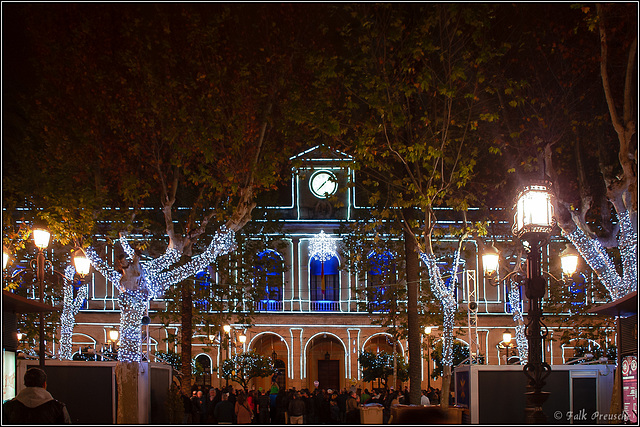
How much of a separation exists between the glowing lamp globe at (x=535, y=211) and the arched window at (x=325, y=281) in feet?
116

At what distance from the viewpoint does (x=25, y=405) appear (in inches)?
315

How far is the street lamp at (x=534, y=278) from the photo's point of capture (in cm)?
921

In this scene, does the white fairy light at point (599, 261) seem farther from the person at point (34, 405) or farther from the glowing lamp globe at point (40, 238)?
the person at point (34, 405)

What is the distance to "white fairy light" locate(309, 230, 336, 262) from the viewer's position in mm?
44906

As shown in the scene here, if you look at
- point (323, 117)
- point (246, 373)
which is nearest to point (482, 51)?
point (323, 117)

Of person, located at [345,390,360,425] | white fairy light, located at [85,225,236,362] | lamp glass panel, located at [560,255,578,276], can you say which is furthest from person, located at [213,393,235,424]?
lamp glass panel, located at [560,255,578,276]

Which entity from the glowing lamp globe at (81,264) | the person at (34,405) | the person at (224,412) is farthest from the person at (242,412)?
the person at (34,405)

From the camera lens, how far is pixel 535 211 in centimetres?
992

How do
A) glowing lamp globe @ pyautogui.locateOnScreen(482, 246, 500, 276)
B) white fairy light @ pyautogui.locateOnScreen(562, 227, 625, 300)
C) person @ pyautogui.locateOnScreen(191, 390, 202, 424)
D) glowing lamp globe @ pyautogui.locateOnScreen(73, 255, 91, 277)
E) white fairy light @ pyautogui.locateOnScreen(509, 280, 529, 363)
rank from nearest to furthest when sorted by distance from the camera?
white fairy light @ pyautogui.locateOnScreen(562, 227, 625, 300) < glowing lamp globe @ pyautogui.locateOnScreen(482, 246, 500, 276) < glowing lamp globe @ pyautogui.locateOnScreen(73, 255, 91, 277) < person @ pyautogui.locateOnScreen(191, 390, 202, 424) < white fairy light @ pyautogui.locateOnScreen(509, 280, 529, 363)

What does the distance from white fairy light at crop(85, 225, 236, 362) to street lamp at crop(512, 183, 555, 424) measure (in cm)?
1072

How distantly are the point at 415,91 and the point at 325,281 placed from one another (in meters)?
29.1

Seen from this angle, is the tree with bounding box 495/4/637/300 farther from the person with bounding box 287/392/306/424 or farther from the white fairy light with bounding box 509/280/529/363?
the person with bounding box 287/392/306/424

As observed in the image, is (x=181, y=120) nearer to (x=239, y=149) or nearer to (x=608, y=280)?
(x=239, y=149)

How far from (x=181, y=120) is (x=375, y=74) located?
4.87m
